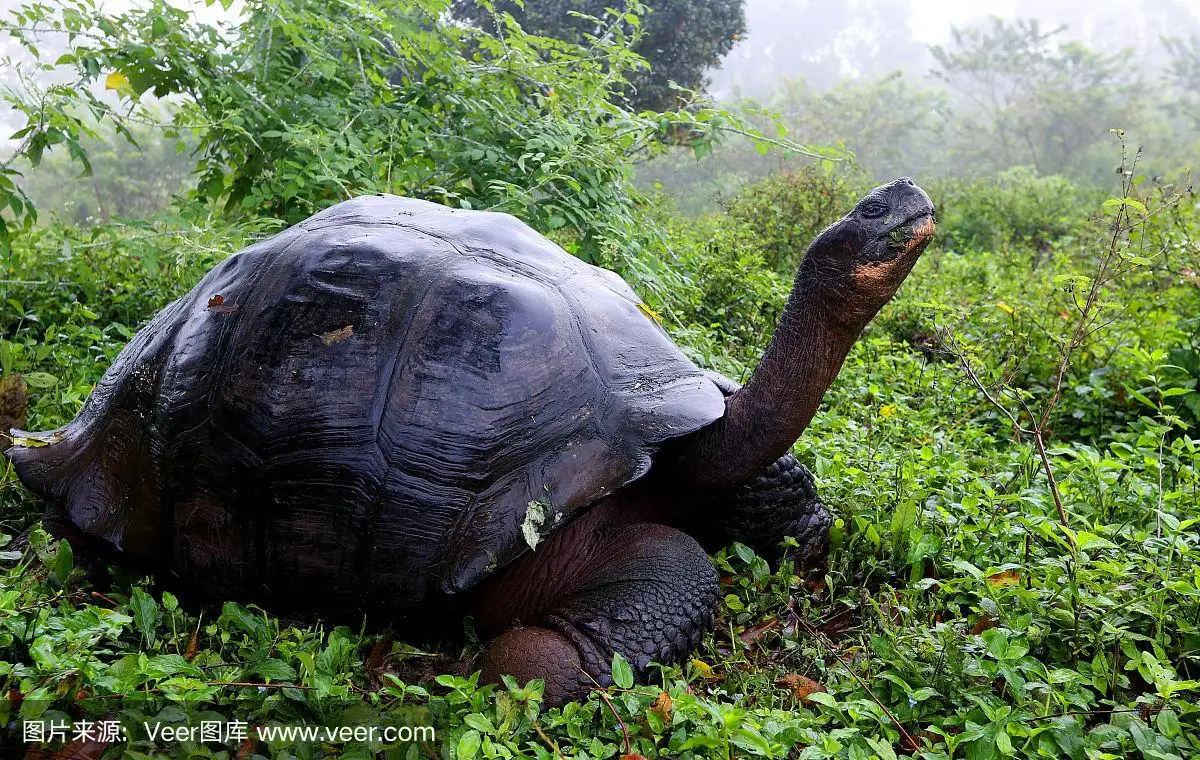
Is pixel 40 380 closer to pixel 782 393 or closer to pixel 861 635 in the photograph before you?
pixel 782 393

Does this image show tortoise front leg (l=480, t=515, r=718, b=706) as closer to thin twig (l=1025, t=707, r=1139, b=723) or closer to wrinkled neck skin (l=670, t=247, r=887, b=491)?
wrinkled neck skin (l=670, t=247, r=887, b=491)

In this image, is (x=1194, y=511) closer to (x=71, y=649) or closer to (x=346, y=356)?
(x=346, y=356)

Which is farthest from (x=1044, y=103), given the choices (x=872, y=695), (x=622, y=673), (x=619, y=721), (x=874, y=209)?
(x=619, y=721)

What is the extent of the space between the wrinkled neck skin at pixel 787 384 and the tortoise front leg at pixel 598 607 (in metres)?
0.26

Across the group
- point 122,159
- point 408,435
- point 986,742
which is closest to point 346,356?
point 408,435

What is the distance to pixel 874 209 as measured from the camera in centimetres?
220

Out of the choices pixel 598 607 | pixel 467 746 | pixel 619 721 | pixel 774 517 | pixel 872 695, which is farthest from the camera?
pixel 774 517

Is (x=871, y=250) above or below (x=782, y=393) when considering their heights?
above

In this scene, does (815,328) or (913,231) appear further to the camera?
(815,328)

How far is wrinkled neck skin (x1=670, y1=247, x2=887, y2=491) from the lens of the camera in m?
2.29

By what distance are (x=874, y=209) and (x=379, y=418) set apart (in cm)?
138

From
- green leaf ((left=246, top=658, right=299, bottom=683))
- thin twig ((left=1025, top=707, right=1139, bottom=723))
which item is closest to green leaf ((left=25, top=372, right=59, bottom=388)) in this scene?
green leaf ((left=246, top=658, right=299, bottom=683))

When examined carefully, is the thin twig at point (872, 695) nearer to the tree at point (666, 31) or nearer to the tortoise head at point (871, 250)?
the tortoise head at point (871, 250)

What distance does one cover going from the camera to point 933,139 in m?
38.2
